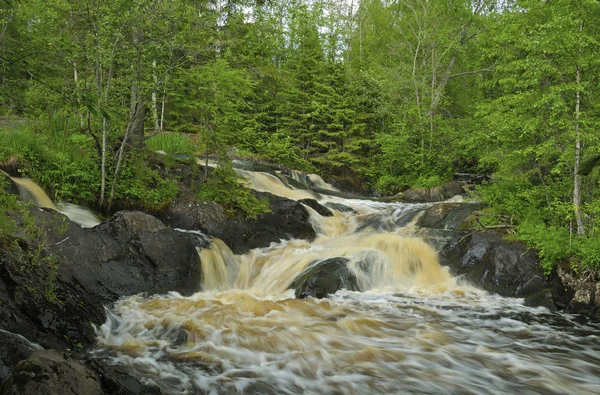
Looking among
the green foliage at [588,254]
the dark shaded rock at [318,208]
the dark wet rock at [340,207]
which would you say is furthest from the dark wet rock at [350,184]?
the green foliage at [588,254]

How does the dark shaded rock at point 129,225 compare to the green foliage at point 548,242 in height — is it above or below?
below

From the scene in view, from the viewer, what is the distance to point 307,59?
20.5 m

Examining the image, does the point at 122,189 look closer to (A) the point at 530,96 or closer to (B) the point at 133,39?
(B) the point at 133,39

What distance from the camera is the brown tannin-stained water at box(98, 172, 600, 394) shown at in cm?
454

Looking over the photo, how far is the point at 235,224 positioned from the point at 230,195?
30.4 inches

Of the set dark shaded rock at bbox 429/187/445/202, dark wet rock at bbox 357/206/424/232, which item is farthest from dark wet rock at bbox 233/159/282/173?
dark shaded rock at bbox 429/187/445/202

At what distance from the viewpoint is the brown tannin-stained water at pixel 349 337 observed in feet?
14.9

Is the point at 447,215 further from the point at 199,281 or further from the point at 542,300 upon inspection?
the point at 199,281

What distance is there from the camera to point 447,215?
1130 cm

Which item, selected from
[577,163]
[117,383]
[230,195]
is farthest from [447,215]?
[117,383]

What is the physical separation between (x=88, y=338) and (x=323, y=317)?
3.25m

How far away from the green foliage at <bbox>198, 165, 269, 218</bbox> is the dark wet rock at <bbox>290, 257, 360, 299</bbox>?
2.35 metres

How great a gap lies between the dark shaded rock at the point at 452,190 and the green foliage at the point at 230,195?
29.7 feet

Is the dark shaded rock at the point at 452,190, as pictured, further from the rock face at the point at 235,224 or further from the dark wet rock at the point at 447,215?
the rock face at the point at 235,224
